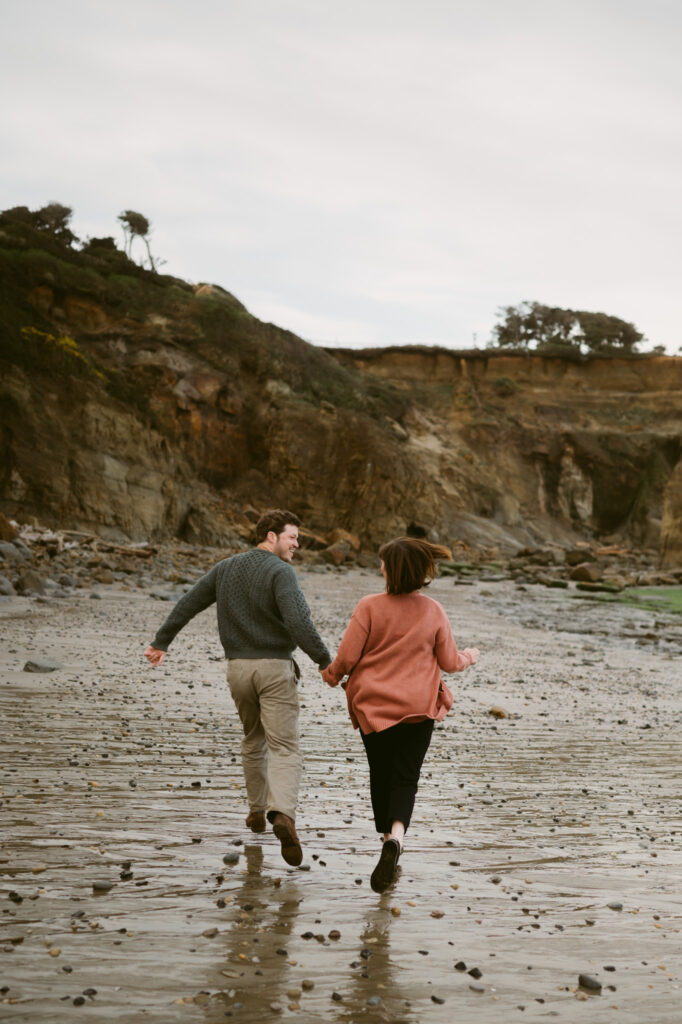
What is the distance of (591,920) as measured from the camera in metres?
3.66

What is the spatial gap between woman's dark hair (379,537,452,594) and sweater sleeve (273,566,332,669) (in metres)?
0.43

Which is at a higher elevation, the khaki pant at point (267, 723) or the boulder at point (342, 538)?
the khaki pant at point (267, 723)

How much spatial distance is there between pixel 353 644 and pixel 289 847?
94cm

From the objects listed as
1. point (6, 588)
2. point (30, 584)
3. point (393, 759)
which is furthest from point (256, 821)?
point (30, 584)

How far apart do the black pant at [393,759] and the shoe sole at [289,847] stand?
17.6 inches

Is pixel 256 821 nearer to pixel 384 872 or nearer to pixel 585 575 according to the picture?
pixel 384 872

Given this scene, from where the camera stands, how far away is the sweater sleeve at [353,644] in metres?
4.44

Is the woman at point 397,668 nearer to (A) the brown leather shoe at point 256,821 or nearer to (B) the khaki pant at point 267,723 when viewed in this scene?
(B) the khaki pant at point 267,723

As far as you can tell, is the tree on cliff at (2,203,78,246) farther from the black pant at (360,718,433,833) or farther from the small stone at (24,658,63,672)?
the black pant at (360,718,433,833)

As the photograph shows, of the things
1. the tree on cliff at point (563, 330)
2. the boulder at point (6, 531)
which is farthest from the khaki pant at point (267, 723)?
the tree on cliff at point (563, 330)

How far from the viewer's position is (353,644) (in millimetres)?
4453

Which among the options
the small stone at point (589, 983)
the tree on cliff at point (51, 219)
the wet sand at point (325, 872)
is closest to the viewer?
→ the wet sand at point (325, 872)

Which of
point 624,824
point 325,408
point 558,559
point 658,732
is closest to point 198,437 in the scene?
point 325,408

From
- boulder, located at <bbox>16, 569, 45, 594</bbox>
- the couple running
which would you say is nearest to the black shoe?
the couple running
